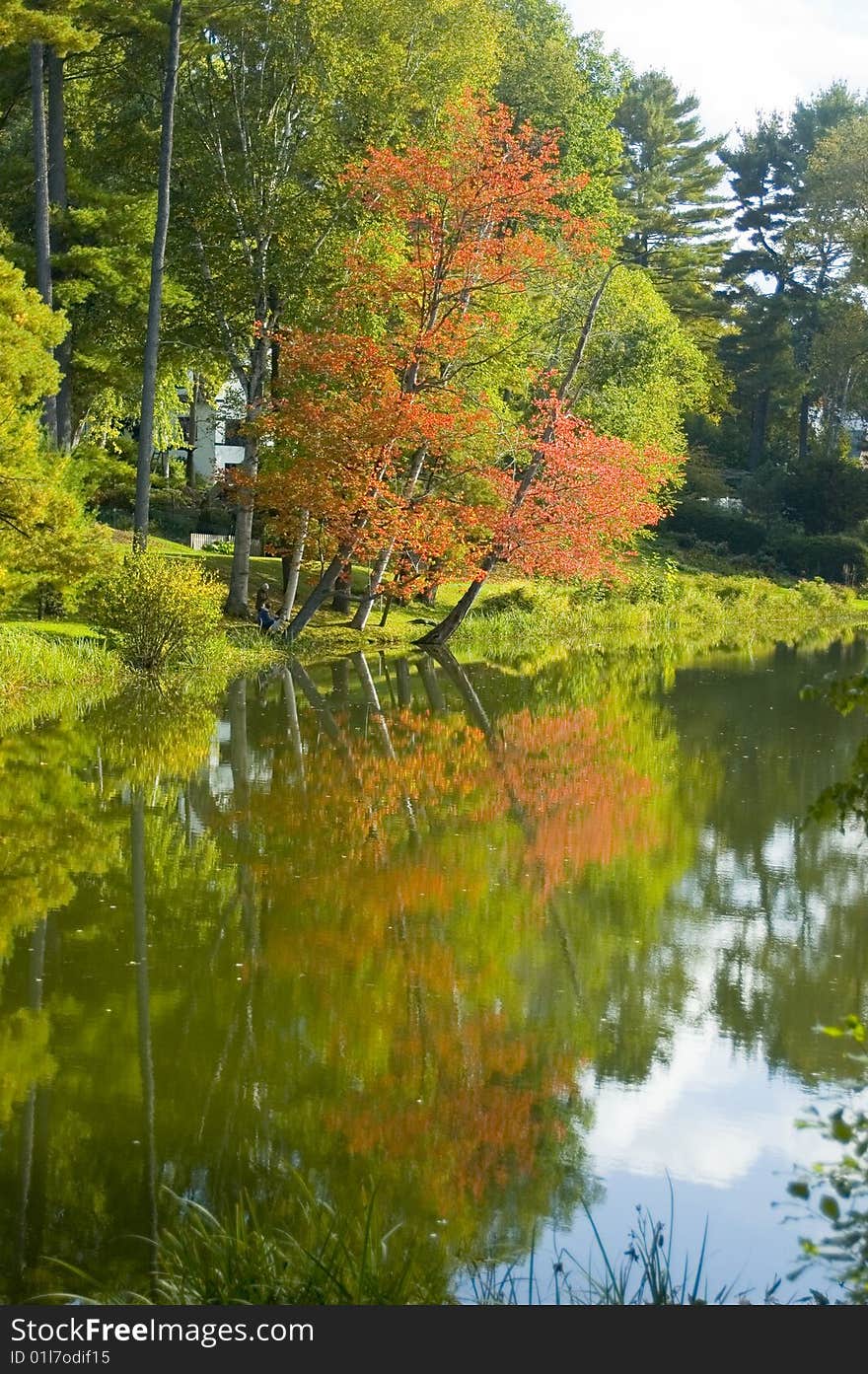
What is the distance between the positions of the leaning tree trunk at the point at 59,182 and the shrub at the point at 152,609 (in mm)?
8094

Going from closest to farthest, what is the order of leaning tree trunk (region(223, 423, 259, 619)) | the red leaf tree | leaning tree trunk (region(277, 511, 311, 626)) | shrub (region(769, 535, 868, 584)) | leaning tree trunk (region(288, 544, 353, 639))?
1. the red leaf tree
2. leaning tree trunk (region(288, 544, 353, 639))
3. leaning tree trunk (region(277, 511, 311, 626))
4. leaning tree trunk (region(223, 423, 259, 619))
5. shrub (region(769, 535, 868, 584))

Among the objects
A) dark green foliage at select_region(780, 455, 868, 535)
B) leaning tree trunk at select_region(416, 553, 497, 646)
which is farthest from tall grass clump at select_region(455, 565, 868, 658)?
dark green foliage at select_region(780, 455, 868, 535)

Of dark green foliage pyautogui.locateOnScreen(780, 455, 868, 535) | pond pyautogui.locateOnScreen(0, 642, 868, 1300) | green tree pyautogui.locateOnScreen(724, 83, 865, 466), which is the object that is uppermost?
green tree pyautogui.locateOnScreen(724, 83, 865, 466)

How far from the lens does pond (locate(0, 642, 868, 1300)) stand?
6.44 meters

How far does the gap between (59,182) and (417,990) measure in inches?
996

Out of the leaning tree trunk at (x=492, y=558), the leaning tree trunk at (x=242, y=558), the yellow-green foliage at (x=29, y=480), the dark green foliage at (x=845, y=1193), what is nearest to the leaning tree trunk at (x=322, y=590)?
the leaning tree trunk at (x=242, y=558)

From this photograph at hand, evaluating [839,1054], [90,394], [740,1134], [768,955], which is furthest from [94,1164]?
[90,394]

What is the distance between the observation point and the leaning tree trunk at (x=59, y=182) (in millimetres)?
30250

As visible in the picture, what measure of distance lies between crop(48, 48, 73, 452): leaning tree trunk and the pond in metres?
14.3

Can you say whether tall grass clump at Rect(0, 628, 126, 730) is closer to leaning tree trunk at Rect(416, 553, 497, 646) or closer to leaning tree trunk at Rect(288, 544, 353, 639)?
leaning tree trunk at Rect(288, 544, 353, 639)

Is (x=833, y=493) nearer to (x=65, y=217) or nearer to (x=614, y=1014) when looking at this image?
(x=65, y=217)

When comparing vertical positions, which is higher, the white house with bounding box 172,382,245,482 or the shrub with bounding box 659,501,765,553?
→ the white house with bounding box 172,382,245,482

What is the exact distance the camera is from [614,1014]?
8781 millimetres

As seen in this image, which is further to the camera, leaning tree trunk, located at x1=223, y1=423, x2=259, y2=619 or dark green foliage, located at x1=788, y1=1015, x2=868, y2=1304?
leaning tree trunk, located at x1=223, y1=423, x2=259, y2=619
